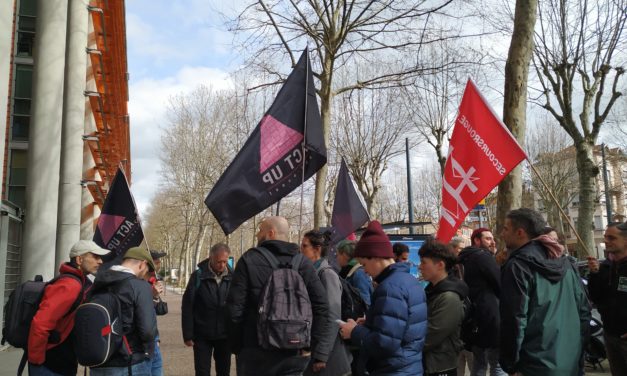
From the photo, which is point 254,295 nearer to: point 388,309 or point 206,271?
point 388,309

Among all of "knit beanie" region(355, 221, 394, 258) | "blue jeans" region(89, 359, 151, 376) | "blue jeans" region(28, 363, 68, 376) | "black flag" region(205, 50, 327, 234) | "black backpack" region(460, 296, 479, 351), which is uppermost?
"black flag" region(205, 50, 327, 234)

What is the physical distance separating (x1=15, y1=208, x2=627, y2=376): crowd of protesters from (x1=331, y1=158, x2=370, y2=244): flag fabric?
11.8 feet

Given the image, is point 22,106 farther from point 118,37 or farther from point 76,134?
point 76,134

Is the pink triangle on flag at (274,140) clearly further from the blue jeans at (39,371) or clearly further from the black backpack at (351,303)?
the blue jeans at (39,371)

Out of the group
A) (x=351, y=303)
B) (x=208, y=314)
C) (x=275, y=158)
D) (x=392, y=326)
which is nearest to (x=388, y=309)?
(x=392, y=326)

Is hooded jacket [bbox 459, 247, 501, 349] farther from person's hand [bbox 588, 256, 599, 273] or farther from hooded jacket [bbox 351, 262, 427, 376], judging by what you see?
hooded jacket [bbox 351, 262, 427, 376]

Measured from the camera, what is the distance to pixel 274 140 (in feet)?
18.9

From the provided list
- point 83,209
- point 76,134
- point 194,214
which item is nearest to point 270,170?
point 76,134

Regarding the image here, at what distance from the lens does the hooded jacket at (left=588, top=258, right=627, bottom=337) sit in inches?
196

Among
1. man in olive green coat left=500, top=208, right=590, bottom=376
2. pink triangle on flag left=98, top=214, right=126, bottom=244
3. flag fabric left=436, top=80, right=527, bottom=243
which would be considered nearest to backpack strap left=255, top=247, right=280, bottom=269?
man in olive green coat left=500, top=208, right=590, bottom=376

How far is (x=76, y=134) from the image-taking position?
13.8 metres

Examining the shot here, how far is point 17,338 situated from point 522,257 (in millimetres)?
3966

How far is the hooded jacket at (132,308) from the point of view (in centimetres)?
430

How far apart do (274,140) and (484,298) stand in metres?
2.53
